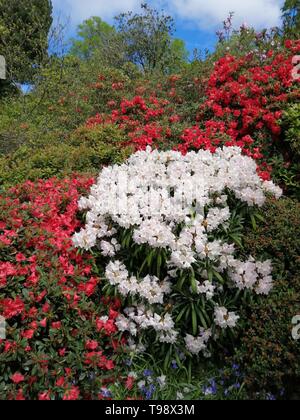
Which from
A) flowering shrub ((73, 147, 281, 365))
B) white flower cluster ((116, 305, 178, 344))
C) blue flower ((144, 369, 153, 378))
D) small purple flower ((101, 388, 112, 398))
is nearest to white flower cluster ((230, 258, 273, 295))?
flowering shrub ((73, 147, 281, 365))

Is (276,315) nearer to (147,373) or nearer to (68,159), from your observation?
(147,373)

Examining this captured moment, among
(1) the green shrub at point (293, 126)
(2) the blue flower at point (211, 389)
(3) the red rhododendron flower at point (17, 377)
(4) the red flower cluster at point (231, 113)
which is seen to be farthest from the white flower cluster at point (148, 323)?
(1) the green shrub at point (293, 126)

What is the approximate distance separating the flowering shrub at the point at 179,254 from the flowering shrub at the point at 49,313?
175 millimetres

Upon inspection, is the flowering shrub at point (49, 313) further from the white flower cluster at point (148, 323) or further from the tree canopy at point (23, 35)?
the tree canopy at point (23, 35)

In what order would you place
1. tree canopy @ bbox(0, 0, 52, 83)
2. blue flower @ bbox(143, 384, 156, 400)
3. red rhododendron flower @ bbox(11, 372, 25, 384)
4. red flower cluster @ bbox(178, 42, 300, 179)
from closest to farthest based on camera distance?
red rhododendron flower @ bbox(11, 372, 25, 384)
blue flower @ bbox(143, 384, 156, 400)
red flower cluster @ bbox(178, 42, 300, 179)
tree canopy @ bbox(0, 0, 52, 83)

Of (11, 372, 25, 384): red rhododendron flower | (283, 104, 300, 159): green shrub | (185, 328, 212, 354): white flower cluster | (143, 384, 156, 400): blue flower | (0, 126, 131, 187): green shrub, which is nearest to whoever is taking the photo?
(11, 372, 25, 384): red rhododendron flower

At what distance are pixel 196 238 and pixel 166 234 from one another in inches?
8.9

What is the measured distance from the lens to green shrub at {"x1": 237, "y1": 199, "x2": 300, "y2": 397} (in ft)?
10.3

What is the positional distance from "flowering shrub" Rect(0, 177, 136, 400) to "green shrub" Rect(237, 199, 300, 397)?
1003mm

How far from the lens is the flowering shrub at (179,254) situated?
138 inches

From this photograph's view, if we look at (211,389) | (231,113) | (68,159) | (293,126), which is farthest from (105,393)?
(231,113)

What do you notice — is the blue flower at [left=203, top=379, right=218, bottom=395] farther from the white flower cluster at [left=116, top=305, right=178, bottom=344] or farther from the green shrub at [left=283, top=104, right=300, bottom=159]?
the green shrub at [left=283, top=104, right=300, bottom=159]
